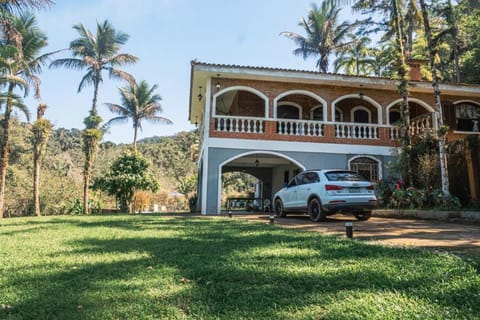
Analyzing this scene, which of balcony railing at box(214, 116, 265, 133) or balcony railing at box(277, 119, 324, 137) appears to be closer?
balcony railing at box(214, 116, 265, 133)

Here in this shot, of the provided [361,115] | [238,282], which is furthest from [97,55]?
[238,282]

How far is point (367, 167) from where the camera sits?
1558cm

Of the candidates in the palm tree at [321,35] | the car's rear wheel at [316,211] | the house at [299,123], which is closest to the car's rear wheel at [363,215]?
the car's rear wheel at [316,211]

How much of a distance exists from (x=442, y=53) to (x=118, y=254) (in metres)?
34.0

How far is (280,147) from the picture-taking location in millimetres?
14367

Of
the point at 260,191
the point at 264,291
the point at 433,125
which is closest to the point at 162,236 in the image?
the point at 264,291

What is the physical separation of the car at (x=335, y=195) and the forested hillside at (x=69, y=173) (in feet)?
48.9

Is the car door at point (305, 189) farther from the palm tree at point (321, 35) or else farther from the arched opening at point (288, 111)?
the palm tree at point (321, 35)

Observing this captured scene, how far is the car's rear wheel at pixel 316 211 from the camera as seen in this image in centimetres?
941

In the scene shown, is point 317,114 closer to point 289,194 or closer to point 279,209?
point 279,209

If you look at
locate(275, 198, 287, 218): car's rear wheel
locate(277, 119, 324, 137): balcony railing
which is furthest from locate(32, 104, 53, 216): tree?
locate(275, 198, 287, 218): car's rear wheel

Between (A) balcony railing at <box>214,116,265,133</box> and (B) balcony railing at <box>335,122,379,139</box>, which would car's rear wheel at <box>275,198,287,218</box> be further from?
(B) balcony railing at <box>335,122,379,139</box>

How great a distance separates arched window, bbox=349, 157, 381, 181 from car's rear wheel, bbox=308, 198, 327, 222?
609cm

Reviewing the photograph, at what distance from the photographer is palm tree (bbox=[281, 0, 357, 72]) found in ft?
95.1
